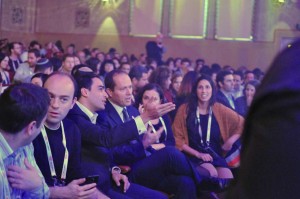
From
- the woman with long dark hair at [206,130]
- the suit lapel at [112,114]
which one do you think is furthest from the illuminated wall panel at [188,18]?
the suit lapel at [112,114]

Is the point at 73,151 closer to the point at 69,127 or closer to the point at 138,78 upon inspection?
the point at 69,127

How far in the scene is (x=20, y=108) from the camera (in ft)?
7.09

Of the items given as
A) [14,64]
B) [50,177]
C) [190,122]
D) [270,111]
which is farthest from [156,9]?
[270,111]

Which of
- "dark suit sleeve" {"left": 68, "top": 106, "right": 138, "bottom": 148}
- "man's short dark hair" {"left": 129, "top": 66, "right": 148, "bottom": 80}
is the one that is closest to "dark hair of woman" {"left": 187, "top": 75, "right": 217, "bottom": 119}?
"man's short dark hair" {"left": 129, "top": 66, "right": 148, "bottom": 80}

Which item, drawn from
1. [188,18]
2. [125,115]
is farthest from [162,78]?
[188,18]

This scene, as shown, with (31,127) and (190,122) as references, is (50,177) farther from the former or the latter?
(190,122)

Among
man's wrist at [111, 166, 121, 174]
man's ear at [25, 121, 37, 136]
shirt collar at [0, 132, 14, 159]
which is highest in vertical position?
man's ear at [25, 121, 37, 136]

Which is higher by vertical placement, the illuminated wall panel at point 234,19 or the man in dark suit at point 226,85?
the illuminated wall panel at point 234,19

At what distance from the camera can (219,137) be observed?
4.52 metres

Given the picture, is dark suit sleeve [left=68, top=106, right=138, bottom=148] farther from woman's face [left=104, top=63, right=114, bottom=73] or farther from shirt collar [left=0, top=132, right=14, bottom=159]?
woman's face [left=104, top=63, right=114, bottom=73]

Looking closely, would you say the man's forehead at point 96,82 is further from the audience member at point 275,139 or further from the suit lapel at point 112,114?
the audience member at point 275,139

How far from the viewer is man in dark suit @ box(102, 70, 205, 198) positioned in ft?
11.8

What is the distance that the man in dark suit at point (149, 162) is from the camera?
141 inches

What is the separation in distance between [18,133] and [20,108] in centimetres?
11
